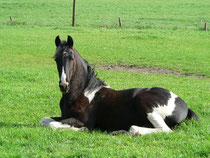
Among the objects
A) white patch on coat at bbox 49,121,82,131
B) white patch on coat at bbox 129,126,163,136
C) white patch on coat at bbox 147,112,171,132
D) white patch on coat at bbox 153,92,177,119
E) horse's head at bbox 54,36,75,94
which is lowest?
white patch on coat at bbox 49,121,82,131

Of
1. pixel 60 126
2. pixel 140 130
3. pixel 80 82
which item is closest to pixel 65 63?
pixel 80 82

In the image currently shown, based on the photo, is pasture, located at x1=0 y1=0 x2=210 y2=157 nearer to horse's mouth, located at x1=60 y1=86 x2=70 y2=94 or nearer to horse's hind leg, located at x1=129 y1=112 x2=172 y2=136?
horse's hind leg, located at x1=129 y1=112 x2=172 y2=136

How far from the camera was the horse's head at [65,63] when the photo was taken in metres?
7.49

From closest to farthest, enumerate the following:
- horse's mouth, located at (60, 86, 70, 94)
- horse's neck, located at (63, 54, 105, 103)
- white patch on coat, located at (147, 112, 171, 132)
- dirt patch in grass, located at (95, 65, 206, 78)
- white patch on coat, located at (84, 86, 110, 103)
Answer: horse's mouth, located at (60, 86, 70, 94)
white patch on coat, located at (147, 112, 171, 132)
horse's neck, located at (63, 54, 105, 103)
white patch on coat, located at (84, 86, 110, 103)
dirt patch in grass, located at (95, 65, 206, 78)

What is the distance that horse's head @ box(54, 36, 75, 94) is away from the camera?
749 cm

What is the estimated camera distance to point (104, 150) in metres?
6.33

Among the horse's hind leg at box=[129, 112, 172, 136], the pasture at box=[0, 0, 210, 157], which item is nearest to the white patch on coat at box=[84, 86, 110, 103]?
the pasture at box=[0, 0, 210, 157]

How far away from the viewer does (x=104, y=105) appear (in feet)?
27.0

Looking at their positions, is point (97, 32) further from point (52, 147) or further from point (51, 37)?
point (52, 147)

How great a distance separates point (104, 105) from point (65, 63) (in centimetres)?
129

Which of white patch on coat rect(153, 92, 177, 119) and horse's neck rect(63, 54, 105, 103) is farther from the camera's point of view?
horse's neck rect(63, 54, 105, 103)

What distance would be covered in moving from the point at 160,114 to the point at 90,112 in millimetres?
1425

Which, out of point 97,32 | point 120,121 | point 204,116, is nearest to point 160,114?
point 120,121

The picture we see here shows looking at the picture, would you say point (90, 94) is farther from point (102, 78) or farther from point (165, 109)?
point (102, 78)
